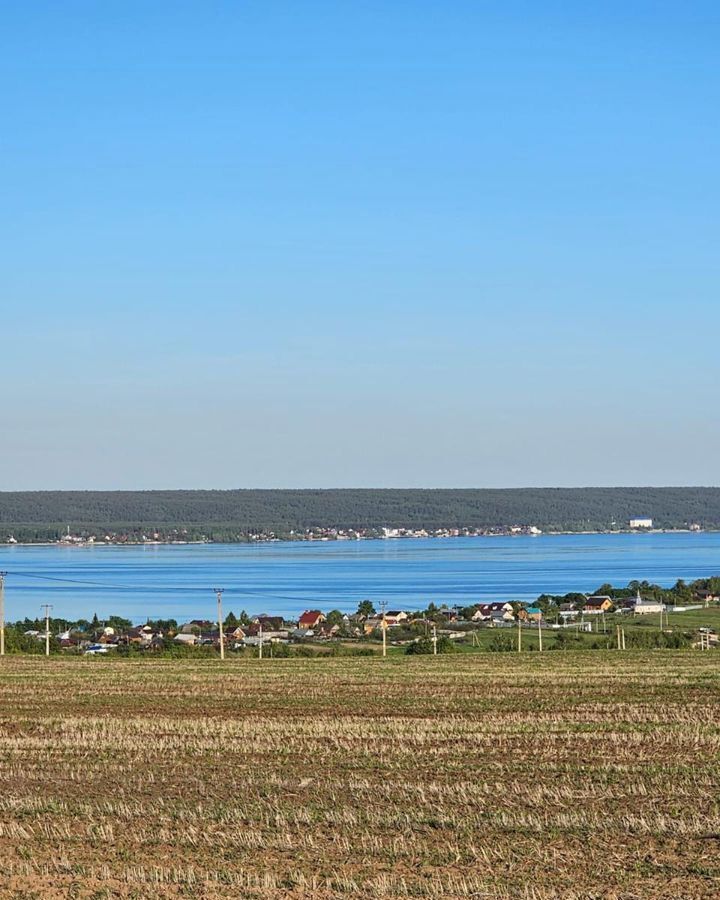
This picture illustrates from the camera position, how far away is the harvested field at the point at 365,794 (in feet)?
40.1

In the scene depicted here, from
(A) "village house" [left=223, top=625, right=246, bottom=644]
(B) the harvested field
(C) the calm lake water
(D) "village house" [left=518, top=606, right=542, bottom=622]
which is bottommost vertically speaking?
(C) the calm lake water

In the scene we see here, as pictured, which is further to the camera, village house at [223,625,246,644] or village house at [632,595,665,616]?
village house at [632,595,665,616]

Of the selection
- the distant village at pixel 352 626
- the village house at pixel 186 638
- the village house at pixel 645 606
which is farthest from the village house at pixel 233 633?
the village house at pixel 645 606

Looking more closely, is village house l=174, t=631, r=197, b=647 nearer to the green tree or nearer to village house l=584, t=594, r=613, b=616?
the green tree

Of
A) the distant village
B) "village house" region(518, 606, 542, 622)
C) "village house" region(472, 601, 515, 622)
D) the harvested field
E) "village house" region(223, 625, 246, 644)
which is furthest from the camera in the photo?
"village house" region(472, 601, 515, 622)

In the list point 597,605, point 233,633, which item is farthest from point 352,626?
point 597,605

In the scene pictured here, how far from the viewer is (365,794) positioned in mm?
16359

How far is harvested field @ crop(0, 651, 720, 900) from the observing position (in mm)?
12227

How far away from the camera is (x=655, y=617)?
83312 millimetres

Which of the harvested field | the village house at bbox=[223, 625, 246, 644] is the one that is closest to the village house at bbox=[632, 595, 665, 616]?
the village house at bbox=[223, 625, 246, 644]

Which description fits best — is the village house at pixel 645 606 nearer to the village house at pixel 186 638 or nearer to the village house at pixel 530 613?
the village house at pixel 530 613

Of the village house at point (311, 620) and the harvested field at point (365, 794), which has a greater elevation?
the harvested field at point (365, 794)

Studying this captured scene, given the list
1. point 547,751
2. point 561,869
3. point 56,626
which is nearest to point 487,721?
point 547,751

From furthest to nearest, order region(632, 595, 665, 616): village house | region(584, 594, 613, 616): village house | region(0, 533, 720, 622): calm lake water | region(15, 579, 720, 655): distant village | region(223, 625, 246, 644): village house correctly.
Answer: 1. region(0, 533, 720, 622): calm lake water
2. region(584, 594, 613, 616): village house
3. region(632, 595, 665, 616): village house
4. region(223, 625, 246, 644): village house
5. region(15, 579, 720, 655): distant village
